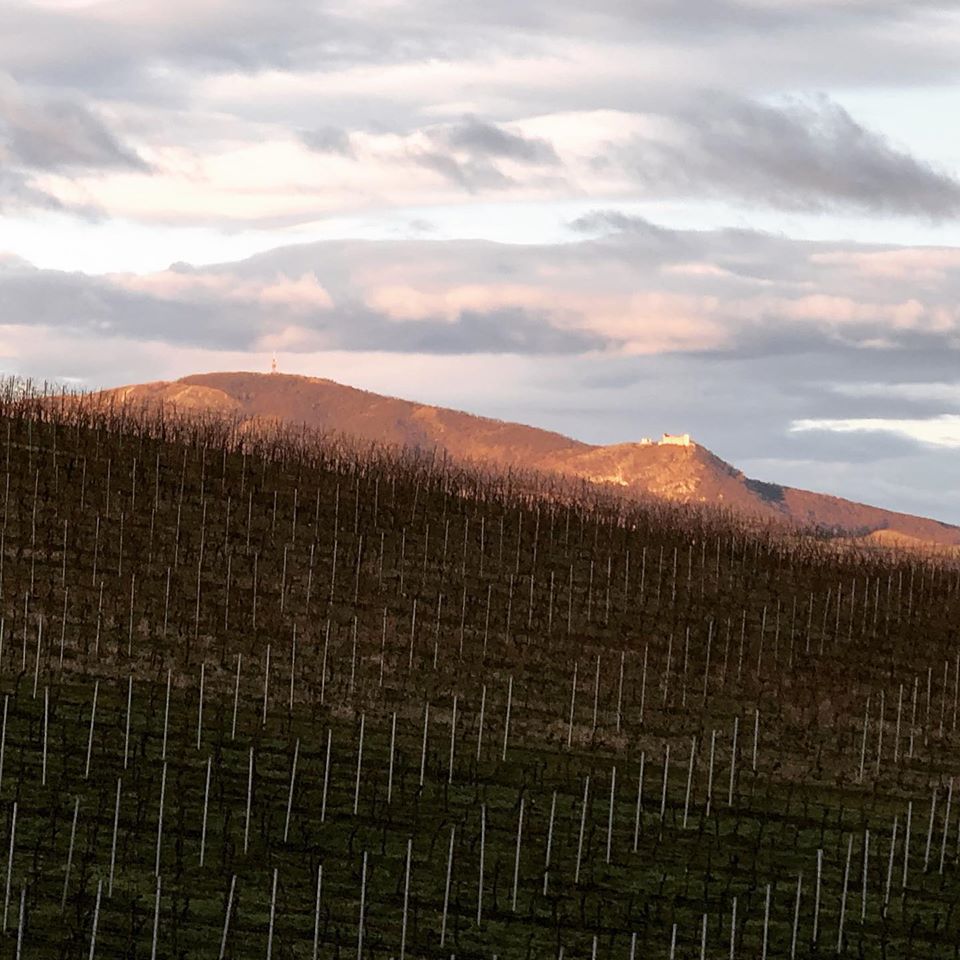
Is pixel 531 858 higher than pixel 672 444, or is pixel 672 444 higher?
pixel 672 444

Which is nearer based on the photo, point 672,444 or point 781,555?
point 781,555

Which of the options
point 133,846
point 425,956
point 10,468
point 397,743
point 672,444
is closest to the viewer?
point 425,956

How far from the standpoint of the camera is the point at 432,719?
2339 cm

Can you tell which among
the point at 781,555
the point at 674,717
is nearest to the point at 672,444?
the point at 781,555

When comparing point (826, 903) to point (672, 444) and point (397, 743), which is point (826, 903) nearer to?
point (397, 743)

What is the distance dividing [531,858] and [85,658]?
9.16 m

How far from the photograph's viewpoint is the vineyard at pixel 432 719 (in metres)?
15.4

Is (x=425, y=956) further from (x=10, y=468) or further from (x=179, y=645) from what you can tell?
(x=10, y=468)

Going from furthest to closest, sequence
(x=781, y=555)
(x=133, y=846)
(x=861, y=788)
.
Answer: (x=781, y=555)
(x=861, y=788)
(x=133, y=846)

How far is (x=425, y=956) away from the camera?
14.1 m

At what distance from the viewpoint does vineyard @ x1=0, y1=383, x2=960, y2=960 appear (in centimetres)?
1543

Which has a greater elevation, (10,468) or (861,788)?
(10,468)

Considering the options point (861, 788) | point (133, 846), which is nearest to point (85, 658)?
point (133, 846)

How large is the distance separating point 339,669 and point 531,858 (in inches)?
336
